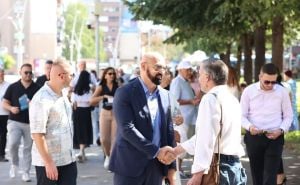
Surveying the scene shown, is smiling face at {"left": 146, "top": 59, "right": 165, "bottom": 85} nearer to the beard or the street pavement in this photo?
the beard

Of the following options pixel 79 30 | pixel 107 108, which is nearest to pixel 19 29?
pixel 107 108

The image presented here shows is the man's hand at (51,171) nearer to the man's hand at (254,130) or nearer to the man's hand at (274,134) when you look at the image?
the man's hand at (254,130)

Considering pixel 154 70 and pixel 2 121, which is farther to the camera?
pixel 2 121

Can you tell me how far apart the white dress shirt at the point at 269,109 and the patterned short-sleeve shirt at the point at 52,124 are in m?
2.59

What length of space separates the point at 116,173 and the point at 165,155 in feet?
1.51

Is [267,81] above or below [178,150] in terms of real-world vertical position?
above

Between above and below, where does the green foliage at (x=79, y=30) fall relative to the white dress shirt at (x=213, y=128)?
above

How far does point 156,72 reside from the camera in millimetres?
5676

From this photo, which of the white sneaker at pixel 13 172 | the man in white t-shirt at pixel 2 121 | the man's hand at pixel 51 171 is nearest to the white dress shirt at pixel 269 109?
the man's hand at pixel 51 171

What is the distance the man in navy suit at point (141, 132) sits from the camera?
561 centimetres

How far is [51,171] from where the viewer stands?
6.17m

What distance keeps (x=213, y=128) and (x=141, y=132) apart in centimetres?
67

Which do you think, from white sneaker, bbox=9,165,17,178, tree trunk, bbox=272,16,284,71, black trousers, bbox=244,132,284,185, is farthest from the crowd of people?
tree trunk, bbox=272,16,284,71

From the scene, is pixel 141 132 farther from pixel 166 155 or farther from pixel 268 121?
pixel 268 121
